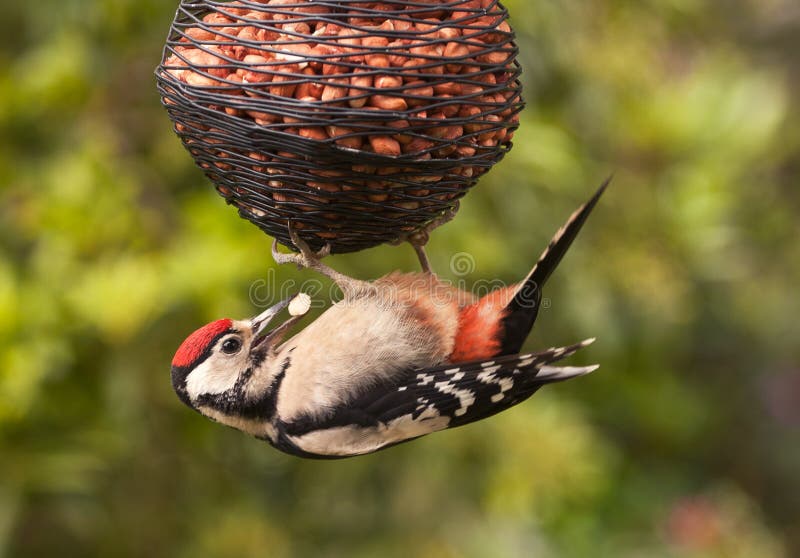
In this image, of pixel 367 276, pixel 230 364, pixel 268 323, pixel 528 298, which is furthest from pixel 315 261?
pixel 367 276

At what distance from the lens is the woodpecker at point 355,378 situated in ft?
6.24

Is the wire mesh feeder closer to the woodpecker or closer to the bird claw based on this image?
the bird claw

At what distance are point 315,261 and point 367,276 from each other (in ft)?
4.97

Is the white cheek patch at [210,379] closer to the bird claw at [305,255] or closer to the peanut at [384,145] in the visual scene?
the bird claw at [305,255]

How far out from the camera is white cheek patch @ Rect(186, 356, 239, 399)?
183 cm

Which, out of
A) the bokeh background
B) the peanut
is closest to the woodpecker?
the peanut

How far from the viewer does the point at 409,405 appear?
75.1 inches

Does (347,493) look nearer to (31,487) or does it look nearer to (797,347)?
(31,487)

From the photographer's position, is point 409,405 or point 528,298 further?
point 528,298

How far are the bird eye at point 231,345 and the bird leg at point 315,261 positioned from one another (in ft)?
0.66

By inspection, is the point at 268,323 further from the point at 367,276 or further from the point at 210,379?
the point at 367,276

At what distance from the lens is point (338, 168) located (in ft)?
5.19

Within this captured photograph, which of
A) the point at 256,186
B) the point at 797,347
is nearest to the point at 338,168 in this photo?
the point at 256,186

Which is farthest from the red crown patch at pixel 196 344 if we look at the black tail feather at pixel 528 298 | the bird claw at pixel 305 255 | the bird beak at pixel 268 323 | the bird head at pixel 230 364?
the black tail feather at pixel 528 298
